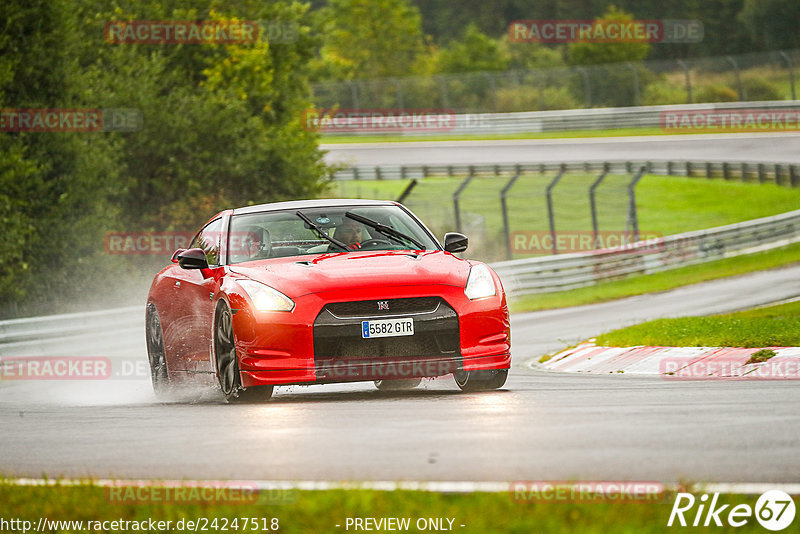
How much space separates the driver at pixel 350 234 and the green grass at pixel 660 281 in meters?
16.1

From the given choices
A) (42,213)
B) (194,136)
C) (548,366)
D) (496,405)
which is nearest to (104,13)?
(194,136)

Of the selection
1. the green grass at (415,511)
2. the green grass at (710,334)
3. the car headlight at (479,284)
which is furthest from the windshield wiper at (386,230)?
the green grass at (415,511)

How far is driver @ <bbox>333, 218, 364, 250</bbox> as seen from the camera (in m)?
10.1

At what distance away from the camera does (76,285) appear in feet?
92.9

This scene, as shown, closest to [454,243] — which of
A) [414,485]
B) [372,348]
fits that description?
[372,348]

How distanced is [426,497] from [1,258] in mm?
22797

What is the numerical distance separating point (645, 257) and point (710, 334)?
1695 cm

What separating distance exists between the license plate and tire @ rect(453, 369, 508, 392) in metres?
0.84

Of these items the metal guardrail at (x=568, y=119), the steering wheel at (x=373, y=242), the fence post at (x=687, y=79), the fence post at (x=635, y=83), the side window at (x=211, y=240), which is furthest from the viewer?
the fence post at (x=635, y=83)

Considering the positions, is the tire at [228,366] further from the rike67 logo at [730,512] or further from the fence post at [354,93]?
the fence post at [354,93]

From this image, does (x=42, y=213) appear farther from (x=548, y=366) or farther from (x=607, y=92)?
(x=607, y=92)

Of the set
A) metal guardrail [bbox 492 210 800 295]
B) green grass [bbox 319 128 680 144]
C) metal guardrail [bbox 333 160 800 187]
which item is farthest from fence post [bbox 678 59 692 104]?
metal guardrail [bbox 492 210 800 295]

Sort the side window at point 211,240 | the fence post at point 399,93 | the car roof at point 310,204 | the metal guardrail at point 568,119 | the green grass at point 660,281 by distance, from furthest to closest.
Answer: the fence post at point 399,93, the metal guardrail at point 568,119, the green grass at point 660,281, the side window at point 211,240, the car roof at point 310,204

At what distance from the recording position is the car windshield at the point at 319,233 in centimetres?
995
